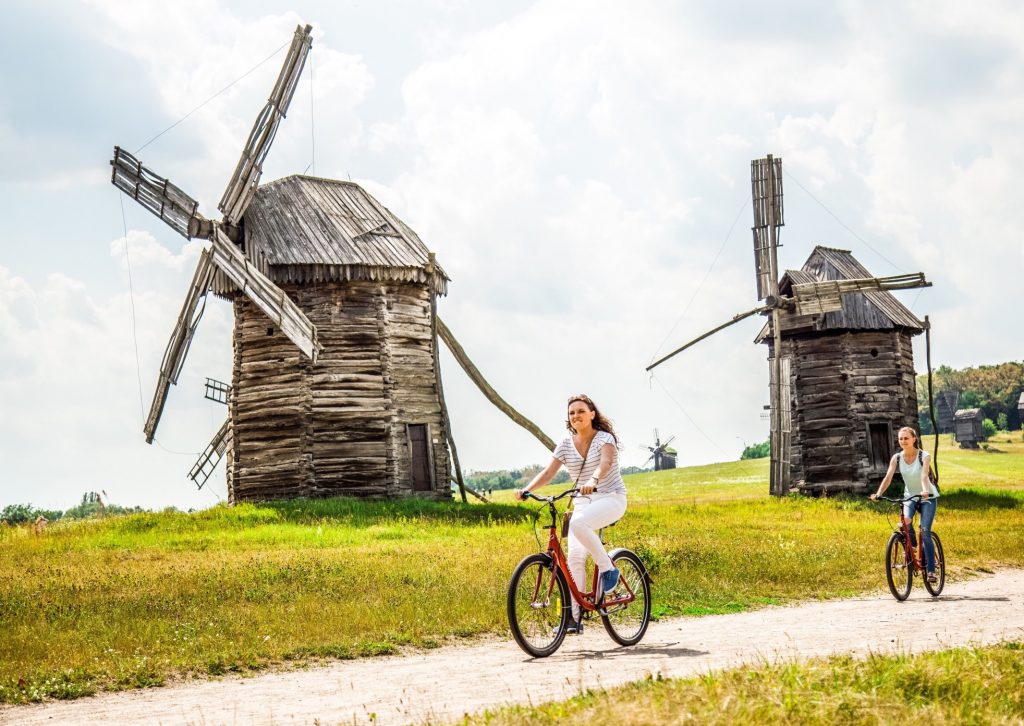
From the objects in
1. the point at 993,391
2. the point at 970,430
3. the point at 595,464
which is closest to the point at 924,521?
the point at 595,464

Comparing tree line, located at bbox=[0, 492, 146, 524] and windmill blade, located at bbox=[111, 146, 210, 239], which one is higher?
windmill blade, located at bbox=[111, 146, 210, 239]

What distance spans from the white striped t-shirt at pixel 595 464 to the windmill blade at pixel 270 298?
16.8 metres

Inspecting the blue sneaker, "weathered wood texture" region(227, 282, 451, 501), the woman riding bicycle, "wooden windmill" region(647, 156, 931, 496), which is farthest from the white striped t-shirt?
"wooden windmill" region(647, 156, 931, 496)

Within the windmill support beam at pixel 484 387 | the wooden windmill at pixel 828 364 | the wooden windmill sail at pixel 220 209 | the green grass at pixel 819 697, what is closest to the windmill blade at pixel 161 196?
the wooden windmill sail at pixel 220 209

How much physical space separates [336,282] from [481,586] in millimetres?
15272

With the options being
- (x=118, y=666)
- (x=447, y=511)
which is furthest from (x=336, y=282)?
(x=118, y=666)

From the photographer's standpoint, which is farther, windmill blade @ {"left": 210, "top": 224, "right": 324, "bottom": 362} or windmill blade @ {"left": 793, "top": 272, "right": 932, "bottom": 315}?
windmill blade @ {"left": 793, "top": 272, "right": 932, "bottom": 315}

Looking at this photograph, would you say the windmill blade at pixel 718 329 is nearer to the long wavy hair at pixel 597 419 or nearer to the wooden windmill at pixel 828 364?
the wooden windmill at pixel 828 364

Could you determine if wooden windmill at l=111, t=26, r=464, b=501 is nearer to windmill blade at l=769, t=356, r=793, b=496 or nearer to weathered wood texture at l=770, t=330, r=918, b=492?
windmill blade at l=769, t=356, r=793, b=496

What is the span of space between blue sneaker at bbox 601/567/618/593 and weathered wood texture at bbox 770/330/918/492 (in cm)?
2692

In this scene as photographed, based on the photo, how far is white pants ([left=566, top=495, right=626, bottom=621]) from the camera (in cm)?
965

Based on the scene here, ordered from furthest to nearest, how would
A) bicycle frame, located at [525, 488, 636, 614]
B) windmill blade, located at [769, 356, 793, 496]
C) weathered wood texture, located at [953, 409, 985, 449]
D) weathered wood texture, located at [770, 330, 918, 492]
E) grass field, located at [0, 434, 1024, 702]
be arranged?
weathered wood texture, located at [953, 409, 985, 449] → weathered wood texture, located at [770, 330, 918, 492] → windmill blade, located at [769, 356, 793, 496] → grass field, located at [0, 434, 1024, 702] → bicycle frame, located at [525, 488, 636, 614]

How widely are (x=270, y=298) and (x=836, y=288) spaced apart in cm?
1814

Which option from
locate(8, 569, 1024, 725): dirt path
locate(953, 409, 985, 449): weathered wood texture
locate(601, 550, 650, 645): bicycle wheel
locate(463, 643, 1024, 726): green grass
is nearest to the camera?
locate(463, 643, 1024, 726): green grass
